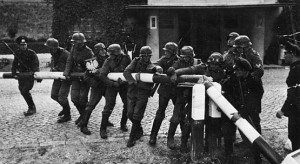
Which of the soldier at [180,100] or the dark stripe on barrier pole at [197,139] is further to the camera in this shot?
the soldier at [180,100]

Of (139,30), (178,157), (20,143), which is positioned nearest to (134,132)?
(178,157)

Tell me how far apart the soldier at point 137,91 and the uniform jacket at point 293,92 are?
7.29ft

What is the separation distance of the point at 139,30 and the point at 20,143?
43.9 ft

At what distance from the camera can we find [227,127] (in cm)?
520

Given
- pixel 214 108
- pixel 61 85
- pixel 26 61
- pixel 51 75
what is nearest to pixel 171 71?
pixel 214 108

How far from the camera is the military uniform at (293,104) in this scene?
199 inches

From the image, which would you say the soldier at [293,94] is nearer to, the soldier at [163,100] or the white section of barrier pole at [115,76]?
the soldier at [163,100]

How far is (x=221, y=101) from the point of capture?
4492 millimetres

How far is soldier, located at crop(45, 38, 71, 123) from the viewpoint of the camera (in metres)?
7.58

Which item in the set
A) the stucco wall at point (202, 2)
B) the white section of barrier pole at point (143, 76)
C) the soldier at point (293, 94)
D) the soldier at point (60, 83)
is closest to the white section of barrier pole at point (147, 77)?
the white section of barrier pole at point (143, 76)

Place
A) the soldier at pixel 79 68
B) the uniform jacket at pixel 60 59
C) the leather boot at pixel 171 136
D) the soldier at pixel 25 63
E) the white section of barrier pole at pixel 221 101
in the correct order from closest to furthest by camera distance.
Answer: the white section of barrier pole at pixel 221 101 < the leather boot at pixel 171 136 < the soldier at pixel 79 68 < the uniform jacket at pixel 60 59 < the soldier at pixel 25 63

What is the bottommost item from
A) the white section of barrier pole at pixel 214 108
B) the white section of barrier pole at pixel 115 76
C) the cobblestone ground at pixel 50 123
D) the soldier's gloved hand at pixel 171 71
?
the cobblestone ground at pixel 50 123

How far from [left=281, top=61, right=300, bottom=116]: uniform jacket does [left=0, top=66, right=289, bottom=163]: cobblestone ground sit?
187cm

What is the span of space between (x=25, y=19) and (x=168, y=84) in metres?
27.6
